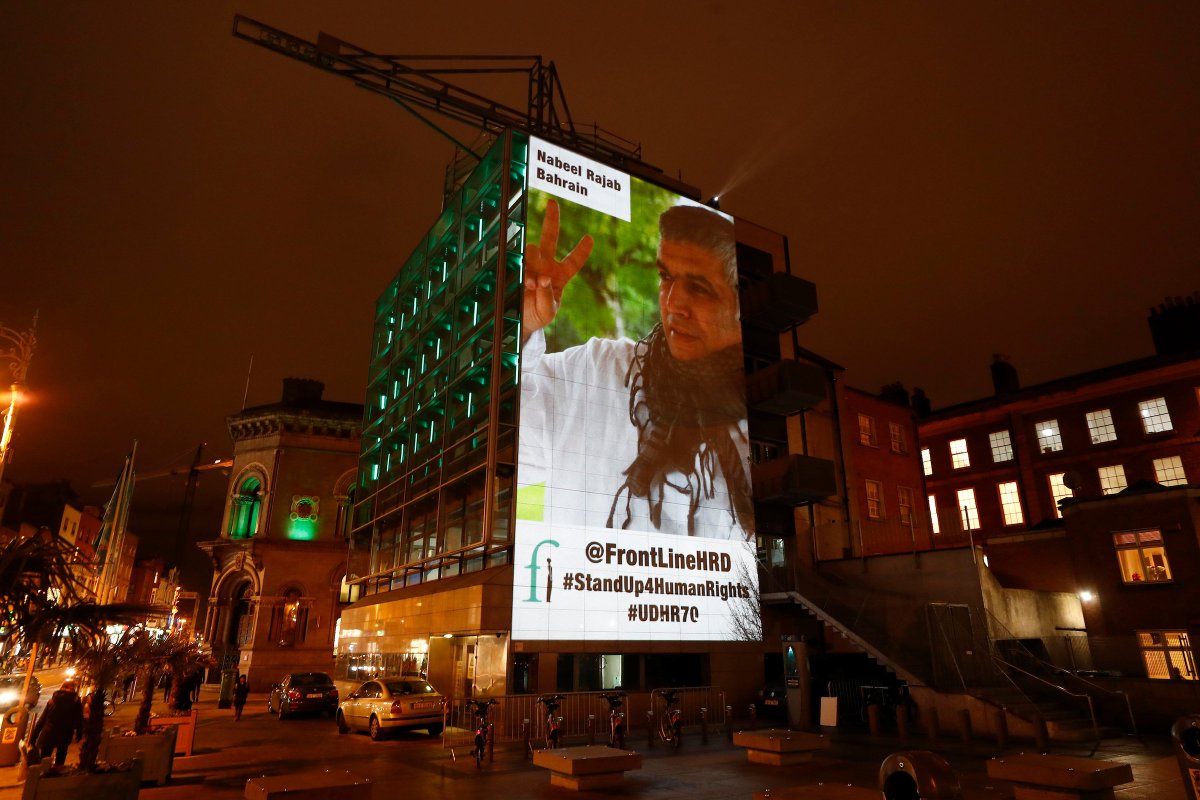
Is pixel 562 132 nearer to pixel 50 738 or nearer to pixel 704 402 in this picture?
pixel 704 402

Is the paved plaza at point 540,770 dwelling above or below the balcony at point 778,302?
below

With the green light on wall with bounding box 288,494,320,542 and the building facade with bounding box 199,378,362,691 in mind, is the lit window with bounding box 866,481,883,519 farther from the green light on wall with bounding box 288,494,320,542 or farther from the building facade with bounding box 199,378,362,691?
the green light on wall with bounding box 288,494,320,542

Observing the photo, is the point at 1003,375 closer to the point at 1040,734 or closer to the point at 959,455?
the point at 959,455

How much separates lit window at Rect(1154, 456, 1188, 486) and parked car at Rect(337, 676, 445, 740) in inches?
1471

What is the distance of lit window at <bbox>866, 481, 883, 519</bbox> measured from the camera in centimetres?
3800

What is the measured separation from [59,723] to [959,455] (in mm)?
46609

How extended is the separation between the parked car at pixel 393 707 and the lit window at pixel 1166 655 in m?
20.6

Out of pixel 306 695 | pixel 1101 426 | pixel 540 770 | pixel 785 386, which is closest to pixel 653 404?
pixel 785 386

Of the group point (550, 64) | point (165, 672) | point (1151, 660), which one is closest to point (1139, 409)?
point (1151, 660)

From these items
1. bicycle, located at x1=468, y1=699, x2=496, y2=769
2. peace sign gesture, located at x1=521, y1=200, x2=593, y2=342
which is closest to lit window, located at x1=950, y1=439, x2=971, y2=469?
peace sign gesture, located at x1=521, y1=200, x2=593, y2=342

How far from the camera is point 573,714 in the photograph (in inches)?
835

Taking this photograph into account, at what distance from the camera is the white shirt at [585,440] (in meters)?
24.7

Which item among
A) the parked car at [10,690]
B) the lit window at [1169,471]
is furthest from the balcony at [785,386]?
the parked car at [10,690]

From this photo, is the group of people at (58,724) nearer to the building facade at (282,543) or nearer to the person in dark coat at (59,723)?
the person in dark coat at (59,723)
